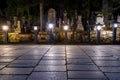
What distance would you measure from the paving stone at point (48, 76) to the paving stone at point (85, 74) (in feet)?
0.74

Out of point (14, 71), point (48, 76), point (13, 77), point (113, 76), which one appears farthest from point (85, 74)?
point (14, 71)

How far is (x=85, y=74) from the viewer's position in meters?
7.21

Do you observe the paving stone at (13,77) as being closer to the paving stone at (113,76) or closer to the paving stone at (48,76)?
the paving stone at (48,76)

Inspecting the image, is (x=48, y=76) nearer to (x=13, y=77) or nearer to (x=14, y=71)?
(x=13, y=77)

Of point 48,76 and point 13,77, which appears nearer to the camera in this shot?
point 13,77

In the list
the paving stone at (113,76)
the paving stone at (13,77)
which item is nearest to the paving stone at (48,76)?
the paving stone at (13,77)

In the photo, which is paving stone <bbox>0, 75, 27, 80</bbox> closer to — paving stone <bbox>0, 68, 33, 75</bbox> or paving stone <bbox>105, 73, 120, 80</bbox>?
paving stone <bbox>0, 68, 33, 75</bbox>

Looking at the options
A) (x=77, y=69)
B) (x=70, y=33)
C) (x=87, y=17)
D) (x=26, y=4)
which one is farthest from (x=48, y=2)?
(x=77, y=69)

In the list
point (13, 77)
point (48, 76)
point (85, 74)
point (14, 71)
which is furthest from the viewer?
point (14, 71)

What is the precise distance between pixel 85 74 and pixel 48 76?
1014 mm

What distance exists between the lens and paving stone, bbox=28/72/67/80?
6.63 metres

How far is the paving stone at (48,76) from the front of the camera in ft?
21.8

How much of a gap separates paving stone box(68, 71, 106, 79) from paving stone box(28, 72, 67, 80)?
225 millimetres

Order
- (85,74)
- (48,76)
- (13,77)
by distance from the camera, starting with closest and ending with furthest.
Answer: (13,77) < (48,76) < (85,74)
